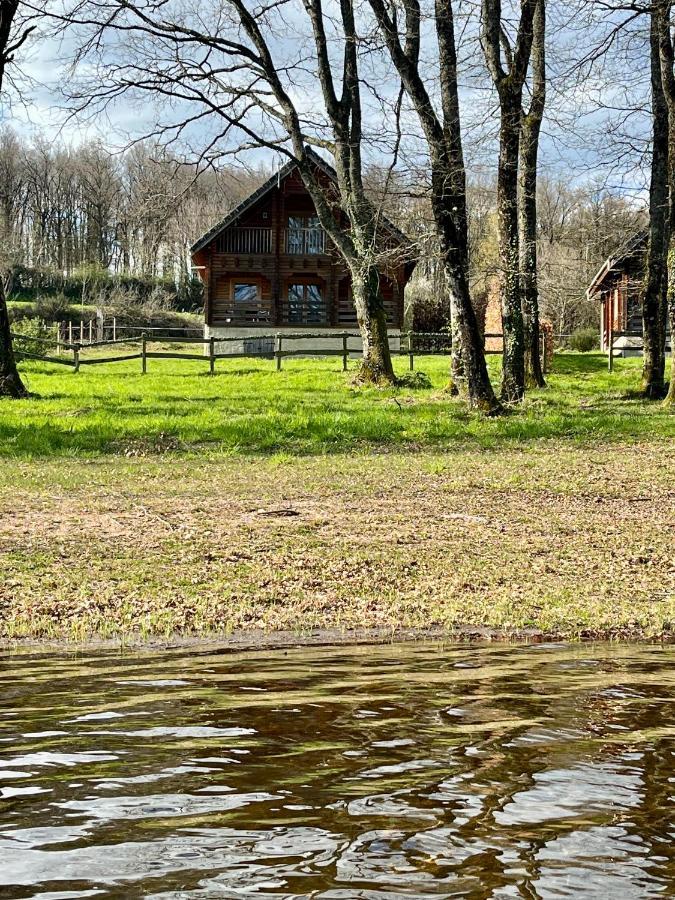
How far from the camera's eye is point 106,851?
7.54 feet

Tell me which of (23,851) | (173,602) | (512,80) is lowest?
(173,602)

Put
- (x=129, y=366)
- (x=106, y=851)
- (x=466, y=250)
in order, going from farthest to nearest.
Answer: (x=129, y=366) < (x=466, y=250) < (x=106, y=851)

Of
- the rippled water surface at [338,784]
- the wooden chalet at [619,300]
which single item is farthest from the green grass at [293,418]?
the wooden chalet at [619,300]

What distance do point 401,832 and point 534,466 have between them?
13.0 m

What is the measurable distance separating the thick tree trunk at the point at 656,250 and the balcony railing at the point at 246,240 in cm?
2770

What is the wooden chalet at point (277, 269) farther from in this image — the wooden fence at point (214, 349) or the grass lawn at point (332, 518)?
the grass lawn at point (332, 518)

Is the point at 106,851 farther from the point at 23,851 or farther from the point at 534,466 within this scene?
the point at 534,466

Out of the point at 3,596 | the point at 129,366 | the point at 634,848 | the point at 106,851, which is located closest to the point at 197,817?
the point at 106,851

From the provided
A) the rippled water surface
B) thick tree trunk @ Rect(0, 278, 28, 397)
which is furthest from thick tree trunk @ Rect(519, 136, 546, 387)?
the rippled water surface

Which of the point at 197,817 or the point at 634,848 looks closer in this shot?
the point at 634,848

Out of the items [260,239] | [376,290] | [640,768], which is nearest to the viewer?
[640,768]

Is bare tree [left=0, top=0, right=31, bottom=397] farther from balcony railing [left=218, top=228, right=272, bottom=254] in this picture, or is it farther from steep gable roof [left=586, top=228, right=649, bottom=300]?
balcony railing [left=218, top=228, right=272, bottom=254]

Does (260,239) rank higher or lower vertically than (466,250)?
higher

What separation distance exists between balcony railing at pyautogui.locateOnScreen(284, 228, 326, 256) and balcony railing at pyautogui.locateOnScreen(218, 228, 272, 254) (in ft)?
3.69
